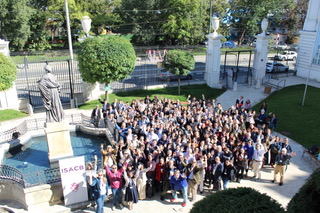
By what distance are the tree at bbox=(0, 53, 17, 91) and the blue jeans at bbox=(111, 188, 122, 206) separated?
946cm

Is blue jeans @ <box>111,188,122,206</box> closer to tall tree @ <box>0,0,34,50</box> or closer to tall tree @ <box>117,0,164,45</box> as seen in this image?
tall tree @ <box>0,0,34,50</box>

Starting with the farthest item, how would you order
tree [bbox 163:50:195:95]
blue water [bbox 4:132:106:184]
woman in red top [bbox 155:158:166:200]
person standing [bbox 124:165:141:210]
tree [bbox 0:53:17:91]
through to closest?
1. tree [bbox 163:50:195:95]
2. tree [bbox 0:53:17:91]
3. blue water [bbox 4:132:106:184]
4. woman in red top [bbox 155:158:166:200]
5. person standing [bbox 124:165:141:210]

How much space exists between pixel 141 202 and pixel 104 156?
2.00m

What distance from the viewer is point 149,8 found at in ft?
131

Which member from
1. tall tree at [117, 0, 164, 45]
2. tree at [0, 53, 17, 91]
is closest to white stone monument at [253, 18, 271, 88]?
tree at [0, 53, 17, 91]

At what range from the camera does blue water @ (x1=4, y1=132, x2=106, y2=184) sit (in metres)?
10.9

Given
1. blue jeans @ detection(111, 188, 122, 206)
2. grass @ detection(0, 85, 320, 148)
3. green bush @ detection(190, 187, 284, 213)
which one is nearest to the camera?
green bush @ detection(190, 187, 284, 213)

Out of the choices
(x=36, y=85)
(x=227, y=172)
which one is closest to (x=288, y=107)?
(x=227, y=172)

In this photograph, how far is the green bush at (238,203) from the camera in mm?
4864

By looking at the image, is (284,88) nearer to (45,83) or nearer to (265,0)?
(45,83)

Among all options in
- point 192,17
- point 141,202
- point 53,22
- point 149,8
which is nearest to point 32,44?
point 53,22

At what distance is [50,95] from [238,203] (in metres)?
8.08

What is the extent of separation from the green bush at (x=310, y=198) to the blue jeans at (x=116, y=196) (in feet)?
18.5

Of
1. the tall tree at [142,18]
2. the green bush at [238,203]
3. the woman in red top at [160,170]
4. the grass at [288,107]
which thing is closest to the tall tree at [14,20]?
the tall tree at [142,18]
